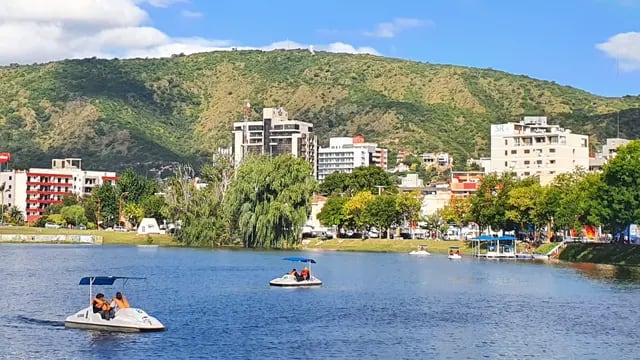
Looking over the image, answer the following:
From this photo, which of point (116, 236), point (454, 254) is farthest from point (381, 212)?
point (116, 236)

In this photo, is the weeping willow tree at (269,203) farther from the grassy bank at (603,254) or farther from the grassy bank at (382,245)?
the grassy bank at (603,254)

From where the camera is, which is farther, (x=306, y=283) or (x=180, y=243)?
(x=180, y=243)

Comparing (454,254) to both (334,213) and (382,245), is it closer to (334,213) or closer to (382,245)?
(382,245)

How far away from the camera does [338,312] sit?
60719mm

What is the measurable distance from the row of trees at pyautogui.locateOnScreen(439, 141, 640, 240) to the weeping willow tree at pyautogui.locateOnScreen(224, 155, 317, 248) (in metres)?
26.5

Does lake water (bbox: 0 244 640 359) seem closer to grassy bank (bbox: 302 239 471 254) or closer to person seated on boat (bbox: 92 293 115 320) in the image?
person seated on boat (bbox: 92 293 115 320)

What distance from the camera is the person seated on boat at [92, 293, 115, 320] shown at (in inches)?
1982

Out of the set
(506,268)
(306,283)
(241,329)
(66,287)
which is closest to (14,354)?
(241,329)

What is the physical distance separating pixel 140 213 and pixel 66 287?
4746 inches

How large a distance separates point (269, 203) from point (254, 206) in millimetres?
2218

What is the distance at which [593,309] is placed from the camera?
64438 mm

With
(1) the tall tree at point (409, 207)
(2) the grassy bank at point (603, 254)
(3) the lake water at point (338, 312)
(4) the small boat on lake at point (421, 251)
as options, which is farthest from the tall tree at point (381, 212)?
(3) the lake water at point (338, 312)

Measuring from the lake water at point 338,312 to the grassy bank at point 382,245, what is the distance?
41.8m

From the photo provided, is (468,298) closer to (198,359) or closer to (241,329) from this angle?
(241,329)
